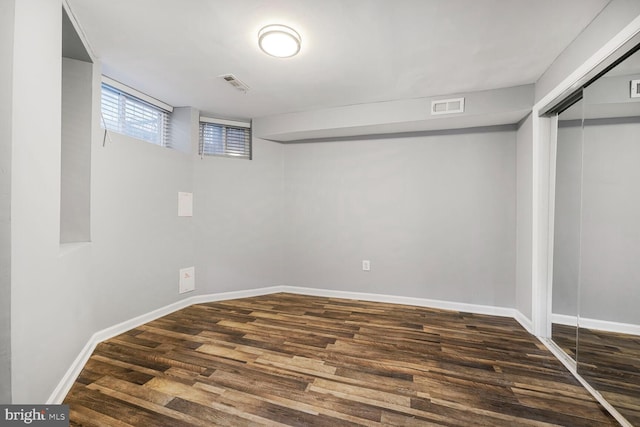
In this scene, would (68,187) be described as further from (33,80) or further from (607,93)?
(607,93)

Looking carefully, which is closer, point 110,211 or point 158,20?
point 158,20

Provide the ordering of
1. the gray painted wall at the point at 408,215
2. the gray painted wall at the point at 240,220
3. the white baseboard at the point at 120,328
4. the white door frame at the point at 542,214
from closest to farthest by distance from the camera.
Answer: the white baseboard at the point at 120,328 < the white door frame at the point at 542,214 < the gray painted wall at the point at 408,215 < the gray painted wall at the point at 240,220

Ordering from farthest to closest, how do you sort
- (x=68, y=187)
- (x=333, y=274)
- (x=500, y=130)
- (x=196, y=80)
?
(x=333, y=274)
(x=500, y=130)
(x=196, y=80)
(x=68, y=187)

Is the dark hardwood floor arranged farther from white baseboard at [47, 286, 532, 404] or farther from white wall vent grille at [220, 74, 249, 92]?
white wall vent grille at [220, 74, 249, 92]

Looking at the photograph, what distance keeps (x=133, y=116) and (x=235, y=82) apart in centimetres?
114

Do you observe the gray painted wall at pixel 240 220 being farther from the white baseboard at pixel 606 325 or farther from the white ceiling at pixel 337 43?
the white baseboard at pixel 606 325

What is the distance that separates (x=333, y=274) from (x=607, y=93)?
2993mm

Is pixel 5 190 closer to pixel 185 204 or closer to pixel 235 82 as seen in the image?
pixel 235 82

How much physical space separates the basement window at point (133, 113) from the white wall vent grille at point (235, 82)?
3.28ft

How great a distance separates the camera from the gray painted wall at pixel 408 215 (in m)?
3.07

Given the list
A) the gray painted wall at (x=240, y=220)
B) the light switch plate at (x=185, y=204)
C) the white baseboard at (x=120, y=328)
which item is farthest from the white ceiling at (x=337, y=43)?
the white baseboard at (x=120, y=328)

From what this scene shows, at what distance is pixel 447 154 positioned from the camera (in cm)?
324

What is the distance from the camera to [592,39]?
5.67ft

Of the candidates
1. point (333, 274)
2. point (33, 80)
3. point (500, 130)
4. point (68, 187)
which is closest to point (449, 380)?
point (333, 274)
